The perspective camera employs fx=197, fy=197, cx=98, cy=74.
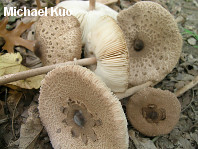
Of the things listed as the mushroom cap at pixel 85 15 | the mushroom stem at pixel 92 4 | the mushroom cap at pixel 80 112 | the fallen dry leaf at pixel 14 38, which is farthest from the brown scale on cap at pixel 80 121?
the mushroom stem at pixel 92 4

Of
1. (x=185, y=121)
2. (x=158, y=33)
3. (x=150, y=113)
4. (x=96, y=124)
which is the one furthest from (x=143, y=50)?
(x=96, y=124)

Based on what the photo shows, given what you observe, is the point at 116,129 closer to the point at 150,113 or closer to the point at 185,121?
the point at 150,113

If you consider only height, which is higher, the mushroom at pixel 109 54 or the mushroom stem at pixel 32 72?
the mushroom at pixel 109 54

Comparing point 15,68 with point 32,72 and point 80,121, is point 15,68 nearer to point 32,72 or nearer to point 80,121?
point 32,72

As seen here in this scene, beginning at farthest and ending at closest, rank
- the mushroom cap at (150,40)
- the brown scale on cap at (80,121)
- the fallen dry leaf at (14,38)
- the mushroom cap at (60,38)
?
the fallen dry leaf at (14,38)
the mushroom cap at (150,40)
the mushroom cap at (60,38)
the brown scale on cap at (80,121)

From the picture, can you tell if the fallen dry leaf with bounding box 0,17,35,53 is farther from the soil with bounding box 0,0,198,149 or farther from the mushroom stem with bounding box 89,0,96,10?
the mushroom stem with bounding box 89,0,96,10

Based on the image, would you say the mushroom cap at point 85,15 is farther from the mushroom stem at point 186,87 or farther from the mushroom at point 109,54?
the mushroom stem at point 186,87

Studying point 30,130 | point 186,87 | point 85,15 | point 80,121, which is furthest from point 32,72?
point 186,87
